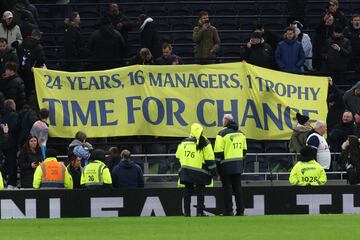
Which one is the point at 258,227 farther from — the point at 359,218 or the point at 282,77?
the point at 282,77

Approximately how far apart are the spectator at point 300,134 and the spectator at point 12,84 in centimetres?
553

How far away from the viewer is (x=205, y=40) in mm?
28562

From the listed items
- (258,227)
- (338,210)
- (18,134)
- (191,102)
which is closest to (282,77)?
(191,102)

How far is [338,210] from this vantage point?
24250mm

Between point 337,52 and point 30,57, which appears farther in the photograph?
point 337,52

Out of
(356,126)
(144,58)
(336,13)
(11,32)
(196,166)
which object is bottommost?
(196,166)

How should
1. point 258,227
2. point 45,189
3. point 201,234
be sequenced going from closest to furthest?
1. point 201,234
2. point 258,227
3. point 45,189

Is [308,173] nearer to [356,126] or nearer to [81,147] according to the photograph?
[356,126]

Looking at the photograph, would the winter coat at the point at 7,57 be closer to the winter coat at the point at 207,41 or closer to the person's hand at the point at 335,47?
the winter coat at the point at 207,41

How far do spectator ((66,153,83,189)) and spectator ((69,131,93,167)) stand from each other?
0.21 meters

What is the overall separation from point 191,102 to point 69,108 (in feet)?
7.97

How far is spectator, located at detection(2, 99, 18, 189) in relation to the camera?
26188 mm

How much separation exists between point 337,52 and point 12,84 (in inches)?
269

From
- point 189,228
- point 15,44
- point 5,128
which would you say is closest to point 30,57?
point 15,44
